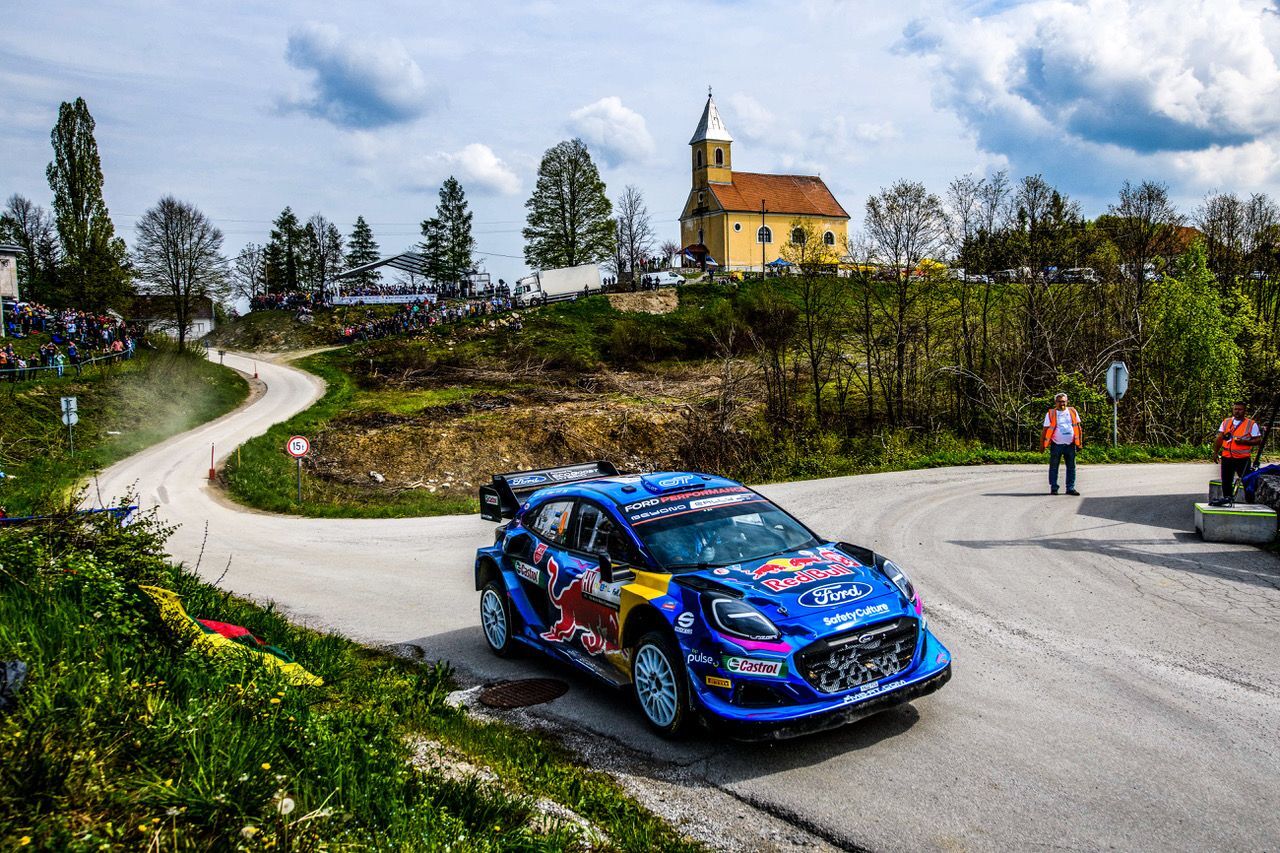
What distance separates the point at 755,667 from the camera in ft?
18.7

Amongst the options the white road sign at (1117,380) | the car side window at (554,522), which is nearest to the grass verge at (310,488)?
the car side window at (554,522)

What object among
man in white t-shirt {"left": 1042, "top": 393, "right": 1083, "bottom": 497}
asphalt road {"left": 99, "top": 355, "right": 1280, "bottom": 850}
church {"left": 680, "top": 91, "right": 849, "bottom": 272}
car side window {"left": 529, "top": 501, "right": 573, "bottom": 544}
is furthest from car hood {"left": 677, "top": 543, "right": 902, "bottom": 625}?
church {"left": 680, "top": 91, "right": 849, "bottom": 272}

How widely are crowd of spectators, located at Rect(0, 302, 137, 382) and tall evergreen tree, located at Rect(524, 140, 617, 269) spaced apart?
3497cm

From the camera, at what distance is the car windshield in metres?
6.80

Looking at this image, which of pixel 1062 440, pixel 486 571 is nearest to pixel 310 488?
pixel 486 571

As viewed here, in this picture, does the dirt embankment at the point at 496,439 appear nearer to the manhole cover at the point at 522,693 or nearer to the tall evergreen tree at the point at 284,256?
the manhole cover at the point at 522,693

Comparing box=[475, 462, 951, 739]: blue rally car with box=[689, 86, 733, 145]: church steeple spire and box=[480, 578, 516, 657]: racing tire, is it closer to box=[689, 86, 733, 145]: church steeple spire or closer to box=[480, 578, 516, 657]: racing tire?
box=[480, 578, 516, 657]: racing tire

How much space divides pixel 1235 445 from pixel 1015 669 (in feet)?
28.6

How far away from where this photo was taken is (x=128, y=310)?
6000cm

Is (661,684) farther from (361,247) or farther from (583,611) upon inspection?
(361,247)

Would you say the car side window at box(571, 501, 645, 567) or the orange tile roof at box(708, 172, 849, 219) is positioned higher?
the orange tile roof at box(708, 172, 849, 219)

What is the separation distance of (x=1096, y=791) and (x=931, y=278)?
27019 mm

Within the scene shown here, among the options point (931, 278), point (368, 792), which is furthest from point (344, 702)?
point (931, 278)

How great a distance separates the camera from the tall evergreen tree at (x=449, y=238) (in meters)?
86.8
